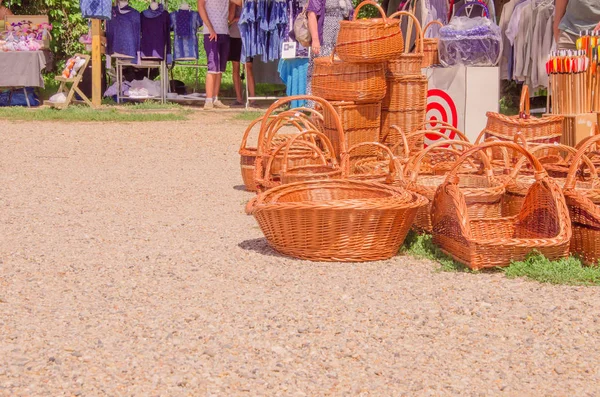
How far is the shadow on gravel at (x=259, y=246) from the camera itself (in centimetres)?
462

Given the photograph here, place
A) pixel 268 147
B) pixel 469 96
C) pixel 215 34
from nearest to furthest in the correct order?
pixel 268 147
pixel 469 96
pixel 215 34

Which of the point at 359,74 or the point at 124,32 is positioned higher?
the point at 124,32

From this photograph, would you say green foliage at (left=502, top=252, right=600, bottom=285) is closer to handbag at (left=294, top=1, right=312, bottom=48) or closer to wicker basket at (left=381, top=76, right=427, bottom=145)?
wicker basket at (left=381, top=76, right=427, bottom=145)

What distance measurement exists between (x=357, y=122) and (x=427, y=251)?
2314mm

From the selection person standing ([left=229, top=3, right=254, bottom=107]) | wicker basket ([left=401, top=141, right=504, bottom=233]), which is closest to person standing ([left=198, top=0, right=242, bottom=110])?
person standing ([left=229, top=3, right=254, bottom=107])

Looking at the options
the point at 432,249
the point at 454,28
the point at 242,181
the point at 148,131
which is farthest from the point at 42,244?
the point at 148,131

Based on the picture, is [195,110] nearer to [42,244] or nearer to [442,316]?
[42,244]

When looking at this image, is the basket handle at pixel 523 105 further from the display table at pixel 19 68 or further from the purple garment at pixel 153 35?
the display table at pixel 19 68

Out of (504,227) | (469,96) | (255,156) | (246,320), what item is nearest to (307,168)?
(255,156)

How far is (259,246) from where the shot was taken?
4789mm

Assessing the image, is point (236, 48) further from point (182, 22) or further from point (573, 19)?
point (573, 19)

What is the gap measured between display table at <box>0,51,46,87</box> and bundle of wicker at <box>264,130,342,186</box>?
8.21m

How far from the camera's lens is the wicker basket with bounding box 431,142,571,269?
4164 mm

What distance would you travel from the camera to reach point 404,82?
7.16 m
